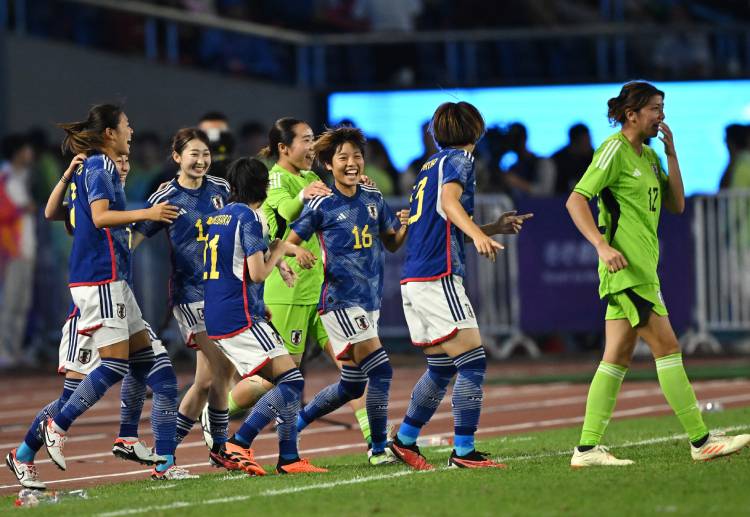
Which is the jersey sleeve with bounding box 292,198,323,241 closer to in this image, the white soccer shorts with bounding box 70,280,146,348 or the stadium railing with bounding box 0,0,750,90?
the white soccer shorts with bounding box 70,280,146,348

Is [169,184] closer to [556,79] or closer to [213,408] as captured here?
[213,408]

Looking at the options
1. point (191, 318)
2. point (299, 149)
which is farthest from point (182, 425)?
point (299, 149)

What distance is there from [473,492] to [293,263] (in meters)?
3.03

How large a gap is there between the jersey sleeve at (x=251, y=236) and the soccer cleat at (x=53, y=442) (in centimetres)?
157

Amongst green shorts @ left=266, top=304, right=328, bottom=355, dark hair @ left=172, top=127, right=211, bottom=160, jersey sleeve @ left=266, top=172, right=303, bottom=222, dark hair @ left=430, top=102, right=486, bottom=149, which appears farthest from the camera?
green shorts @ left=266, top=304, right=328, bottom=355

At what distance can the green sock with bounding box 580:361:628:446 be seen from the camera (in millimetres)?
9609

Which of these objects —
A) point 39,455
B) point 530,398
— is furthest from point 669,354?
point 530,398

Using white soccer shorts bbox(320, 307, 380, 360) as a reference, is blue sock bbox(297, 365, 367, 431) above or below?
below

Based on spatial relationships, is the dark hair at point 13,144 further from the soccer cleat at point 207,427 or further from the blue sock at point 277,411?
the blue sock at point 277,411

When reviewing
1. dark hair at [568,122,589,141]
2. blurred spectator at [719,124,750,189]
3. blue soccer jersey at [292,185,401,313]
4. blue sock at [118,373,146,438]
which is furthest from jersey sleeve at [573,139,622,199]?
blurred spectator at [719,124,750,189]

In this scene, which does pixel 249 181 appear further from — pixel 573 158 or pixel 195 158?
pixel 573 158

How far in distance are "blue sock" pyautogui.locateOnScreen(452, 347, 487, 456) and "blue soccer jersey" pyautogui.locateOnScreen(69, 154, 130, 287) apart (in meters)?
2.16

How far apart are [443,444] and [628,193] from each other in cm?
294

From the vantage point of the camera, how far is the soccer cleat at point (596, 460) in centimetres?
953
